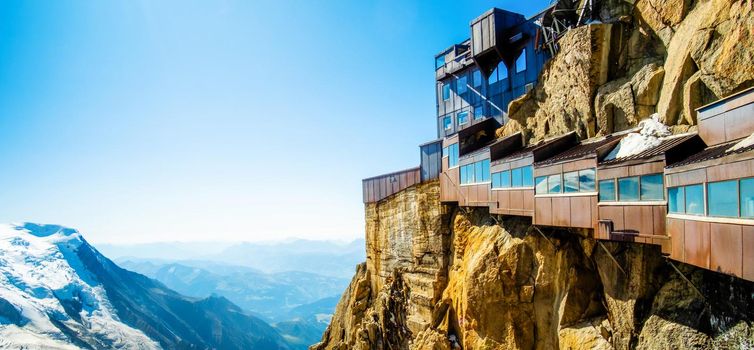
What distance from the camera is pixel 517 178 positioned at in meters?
21.0

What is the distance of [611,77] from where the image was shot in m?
20.0

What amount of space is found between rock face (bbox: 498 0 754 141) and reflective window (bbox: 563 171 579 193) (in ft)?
13.0

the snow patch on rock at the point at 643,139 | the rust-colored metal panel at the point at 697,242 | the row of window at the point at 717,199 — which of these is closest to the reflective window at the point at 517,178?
the snow patch on rock at the point at 643,139

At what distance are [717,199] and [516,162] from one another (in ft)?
36.1

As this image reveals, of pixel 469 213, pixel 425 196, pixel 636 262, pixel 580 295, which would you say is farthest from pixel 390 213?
pixel 636 262

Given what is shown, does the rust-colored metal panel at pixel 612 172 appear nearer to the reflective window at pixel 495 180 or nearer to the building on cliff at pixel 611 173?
the building on cliff at pixel 611 173

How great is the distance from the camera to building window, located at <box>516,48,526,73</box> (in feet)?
95.4

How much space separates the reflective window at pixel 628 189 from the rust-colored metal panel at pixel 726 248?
10.2 ft

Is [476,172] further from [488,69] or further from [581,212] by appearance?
[488,69]

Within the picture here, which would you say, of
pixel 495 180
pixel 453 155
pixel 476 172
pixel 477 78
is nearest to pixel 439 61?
pixel 477 78

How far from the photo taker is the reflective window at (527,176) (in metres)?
19.6

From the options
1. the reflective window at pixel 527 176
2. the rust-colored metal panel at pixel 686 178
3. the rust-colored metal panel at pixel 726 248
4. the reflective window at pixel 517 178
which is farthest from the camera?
the reflective window at pixel 517 178

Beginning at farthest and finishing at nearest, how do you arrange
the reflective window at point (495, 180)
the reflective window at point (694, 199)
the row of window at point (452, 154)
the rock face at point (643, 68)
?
the row of window at point (452, 154) → the reflective window at point (495, 180) → the rock face at point (643, 68) → the reflective window at point (694, 199)

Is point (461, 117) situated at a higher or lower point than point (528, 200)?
higher
